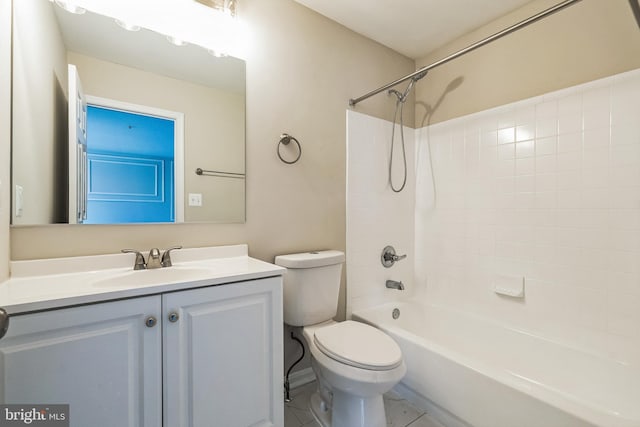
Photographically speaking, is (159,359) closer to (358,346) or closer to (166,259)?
(166,259)

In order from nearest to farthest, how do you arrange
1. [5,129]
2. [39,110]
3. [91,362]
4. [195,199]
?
[91,362] < [5,129] < [39,110] < [195,199]

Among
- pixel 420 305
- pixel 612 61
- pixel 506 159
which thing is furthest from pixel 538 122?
pixel 420 305

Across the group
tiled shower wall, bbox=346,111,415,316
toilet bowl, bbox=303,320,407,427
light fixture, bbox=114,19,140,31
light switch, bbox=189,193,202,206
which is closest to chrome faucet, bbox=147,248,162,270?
light switch, bbox=189,193,202,206

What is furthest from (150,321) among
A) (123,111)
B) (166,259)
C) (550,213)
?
(550,213)

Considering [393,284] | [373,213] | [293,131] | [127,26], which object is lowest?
[393,284]

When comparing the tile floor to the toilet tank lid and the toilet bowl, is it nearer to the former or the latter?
the toilet bowl

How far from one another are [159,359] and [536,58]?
2443 millimetres

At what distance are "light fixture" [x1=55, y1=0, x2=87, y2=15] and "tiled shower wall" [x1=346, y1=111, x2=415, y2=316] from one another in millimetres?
1470

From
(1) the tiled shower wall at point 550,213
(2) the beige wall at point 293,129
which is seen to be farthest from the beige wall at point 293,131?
(1) the tiled shower wall at point 550,213

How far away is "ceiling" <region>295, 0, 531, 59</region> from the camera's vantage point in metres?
1.74

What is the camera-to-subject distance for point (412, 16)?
1.85 meters

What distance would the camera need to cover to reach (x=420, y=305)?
85.5 inches

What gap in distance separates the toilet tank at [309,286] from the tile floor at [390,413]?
0.47 m

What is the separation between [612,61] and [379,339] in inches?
72.6
